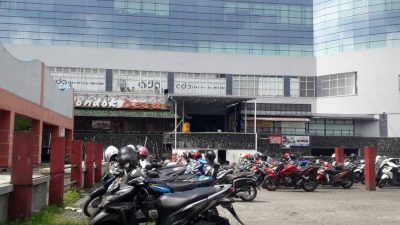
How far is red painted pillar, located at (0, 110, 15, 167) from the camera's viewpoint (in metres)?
20.5

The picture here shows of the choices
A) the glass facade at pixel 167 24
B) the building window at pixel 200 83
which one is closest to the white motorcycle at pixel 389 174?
the building window at pixel 200 83

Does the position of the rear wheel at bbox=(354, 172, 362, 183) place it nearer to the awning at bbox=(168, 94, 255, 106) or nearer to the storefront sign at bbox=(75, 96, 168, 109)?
the awning at bbox=(168, 94, 255, 106)

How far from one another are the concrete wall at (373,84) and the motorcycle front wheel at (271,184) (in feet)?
135

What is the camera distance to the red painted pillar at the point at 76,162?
46.6ft

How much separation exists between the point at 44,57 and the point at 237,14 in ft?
74.6

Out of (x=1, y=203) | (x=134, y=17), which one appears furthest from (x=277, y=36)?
(x=1, y=203)

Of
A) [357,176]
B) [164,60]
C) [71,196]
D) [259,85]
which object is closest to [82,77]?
[164,60]

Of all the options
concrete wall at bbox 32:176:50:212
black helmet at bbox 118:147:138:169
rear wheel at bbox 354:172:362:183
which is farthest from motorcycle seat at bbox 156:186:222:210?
rear wheel at bbox 354:172:362:183

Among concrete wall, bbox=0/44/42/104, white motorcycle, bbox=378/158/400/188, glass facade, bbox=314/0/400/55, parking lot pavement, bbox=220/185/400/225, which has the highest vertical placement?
glass facade, bbox=314/0/400/55

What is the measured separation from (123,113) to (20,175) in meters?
44.3

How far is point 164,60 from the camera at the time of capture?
58.9 meters

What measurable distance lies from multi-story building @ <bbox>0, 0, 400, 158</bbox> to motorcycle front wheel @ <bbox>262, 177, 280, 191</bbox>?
34.4m

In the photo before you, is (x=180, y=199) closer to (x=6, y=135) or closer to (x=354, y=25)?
(x=6, y=135)

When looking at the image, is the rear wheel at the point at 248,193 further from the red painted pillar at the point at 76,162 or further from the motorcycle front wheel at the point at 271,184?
the red painted pillar at the point at 76,162
